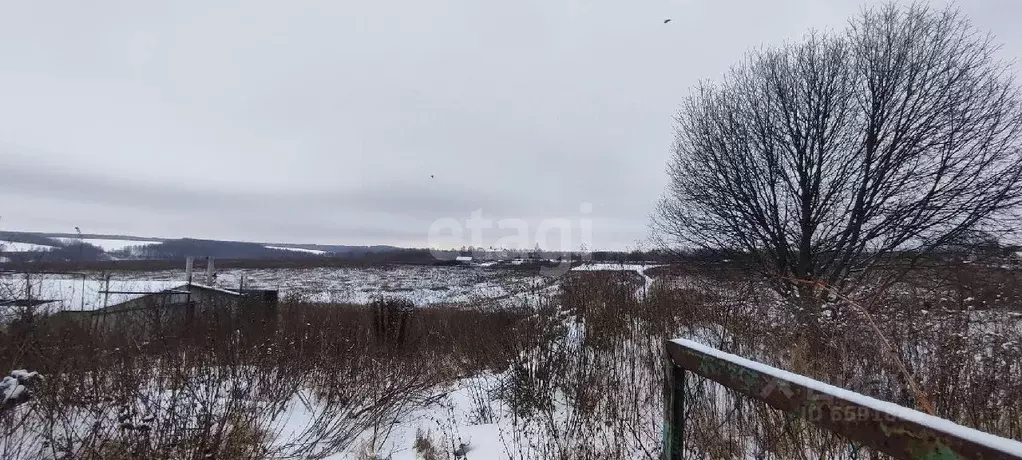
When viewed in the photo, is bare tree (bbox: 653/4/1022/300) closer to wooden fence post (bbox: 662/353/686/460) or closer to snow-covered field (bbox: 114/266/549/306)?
wooden fence post (bbox: 662/353/686/460)

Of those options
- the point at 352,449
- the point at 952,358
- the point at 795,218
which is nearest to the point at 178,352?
the point at 352,449

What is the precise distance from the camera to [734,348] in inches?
194

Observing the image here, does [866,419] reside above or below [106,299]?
above

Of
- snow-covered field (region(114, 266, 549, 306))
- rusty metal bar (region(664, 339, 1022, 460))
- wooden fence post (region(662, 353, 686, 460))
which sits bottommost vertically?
snow-covered field (region(114, 266, 549, 306))

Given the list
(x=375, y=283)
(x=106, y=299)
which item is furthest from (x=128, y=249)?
(x=106, y=299)

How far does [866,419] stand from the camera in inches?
40.9

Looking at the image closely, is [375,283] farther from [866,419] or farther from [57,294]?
[866,419]

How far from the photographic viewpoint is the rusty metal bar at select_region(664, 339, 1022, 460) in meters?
0.87

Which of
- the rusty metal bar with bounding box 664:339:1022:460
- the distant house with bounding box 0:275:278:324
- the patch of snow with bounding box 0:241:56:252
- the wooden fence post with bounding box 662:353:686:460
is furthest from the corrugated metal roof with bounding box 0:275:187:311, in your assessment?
the rusty metal bar with bounding box 664:339:1022:460

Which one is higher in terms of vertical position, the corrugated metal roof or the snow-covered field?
the corrugated metal roof

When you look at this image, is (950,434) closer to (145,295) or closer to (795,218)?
(795,218)

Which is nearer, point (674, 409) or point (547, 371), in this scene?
point (674, 409)

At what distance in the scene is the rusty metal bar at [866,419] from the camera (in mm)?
866

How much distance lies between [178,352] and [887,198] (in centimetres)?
1108
